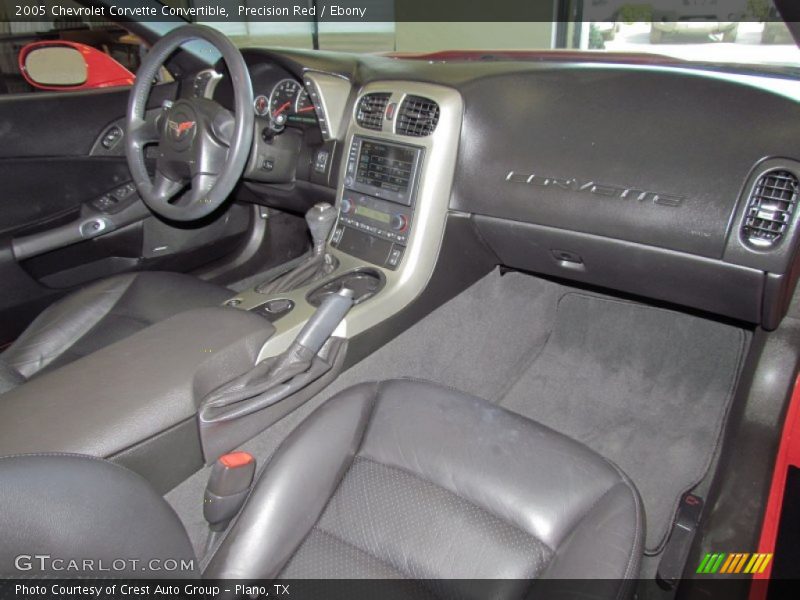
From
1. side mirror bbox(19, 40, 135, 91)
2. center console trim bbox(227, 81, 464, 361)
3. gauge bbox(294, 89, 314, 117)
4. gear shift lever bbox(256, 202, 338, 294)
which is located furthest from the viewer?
side mirror bbox(19, 40, 135, 91)

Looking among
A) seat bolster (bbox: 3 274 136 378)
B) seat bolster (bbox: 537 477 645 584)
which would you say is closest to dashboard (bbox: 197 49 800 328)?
seat bolster (bbox: 537 477 645 584)

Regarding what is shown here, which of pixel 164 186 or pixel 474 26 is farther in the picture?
pixel 474 26

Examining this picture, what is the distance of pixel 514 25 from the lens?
15.8ft

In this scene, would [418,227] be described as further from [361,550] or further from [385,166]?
[361,550]

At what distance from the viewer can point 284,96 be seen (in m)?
2.00

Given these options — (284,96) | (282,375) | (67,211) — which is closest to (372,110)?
(284,96)

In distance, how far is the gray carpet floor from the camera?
1.67 m

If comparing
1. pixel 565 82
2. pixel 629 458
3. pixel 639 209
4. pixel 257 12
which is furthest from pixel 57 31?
pixel 629 458

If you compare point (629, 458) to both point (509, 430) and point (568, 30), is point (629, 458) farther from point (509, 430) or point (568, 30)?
point (568, 30)

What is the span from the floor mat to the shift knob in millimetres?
752

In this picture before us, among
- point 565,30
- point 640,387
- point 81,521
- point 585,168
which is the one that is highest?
point 565,30

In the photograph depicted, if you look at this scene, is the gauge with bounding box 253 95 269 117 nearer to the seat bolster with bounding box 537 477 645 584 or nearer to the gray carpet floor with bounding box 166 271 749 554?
the gray carpet floor with bounding box 166 271 749 554

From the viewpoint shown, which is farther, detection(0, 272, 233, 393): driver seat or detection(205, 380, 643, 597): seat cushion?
detection(0, 272, 233, 393): driver seat

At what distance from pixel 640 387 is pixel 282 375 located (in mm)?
1114
